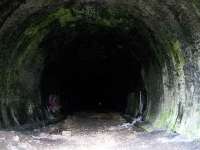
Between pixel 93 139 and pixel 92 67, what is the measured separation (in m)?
9.40

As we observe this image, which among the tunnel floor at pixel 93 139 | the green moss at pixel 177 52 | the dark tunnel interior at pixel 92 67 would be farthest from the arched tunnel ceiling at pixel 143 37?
the dark tunnel interior at pixel 92 67

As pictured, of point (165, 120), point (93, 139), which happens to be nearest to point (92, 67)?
point (165, 120)

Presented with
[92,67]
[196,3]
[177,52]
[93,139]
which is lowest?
[93,139]

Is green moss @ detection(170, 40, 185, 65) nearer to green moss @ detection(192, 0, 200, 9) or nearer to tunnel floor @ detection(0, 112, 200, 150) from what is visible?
tunnel floor @ detection(0, 112, 200, 150)

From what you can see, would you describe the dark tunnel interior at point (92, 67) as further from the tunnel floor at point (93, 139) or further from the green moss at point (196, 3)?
the green moss at point (196, 3)

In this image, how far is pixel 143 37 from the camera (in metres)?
13.4

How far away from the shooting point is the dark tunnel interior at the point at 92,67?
14664 mm

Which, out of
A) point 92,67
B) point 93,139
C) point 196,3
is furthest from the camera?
point 92,67

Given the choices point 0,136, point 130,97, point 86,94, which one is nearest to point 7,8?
point 0,136

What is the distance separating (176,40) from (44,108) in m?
6.23

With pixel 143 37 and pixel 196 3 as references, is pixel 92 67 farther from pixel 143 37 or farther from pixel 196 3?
pixel 196 3

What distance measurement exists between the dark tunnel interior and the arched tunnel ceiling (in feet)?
2.32

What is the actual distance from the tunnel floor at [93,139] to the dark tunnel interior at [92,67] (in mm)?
2522

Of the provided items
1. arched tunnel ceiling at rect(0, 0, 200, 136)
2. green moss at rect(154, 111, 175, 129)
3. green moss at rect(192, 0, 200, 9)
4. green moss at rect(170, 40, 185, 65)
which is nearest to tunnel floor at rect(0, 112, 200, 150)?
green moss at rect(154, 111, 175, 129)
